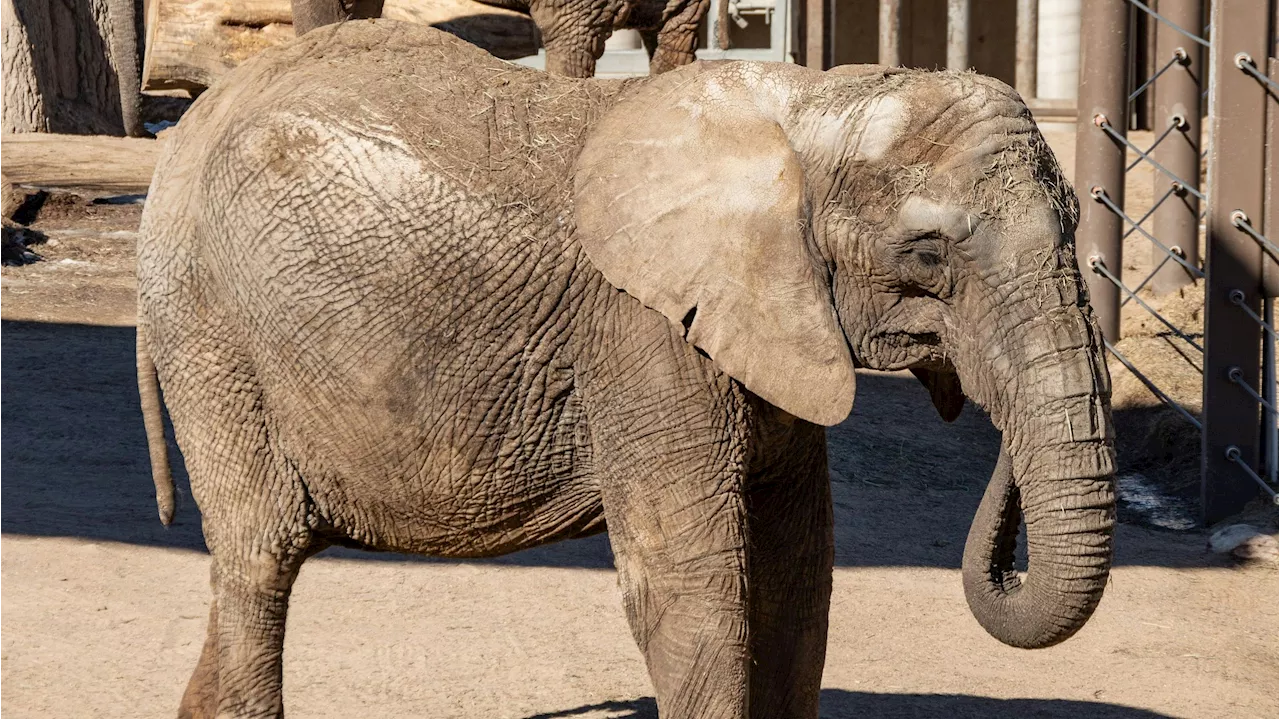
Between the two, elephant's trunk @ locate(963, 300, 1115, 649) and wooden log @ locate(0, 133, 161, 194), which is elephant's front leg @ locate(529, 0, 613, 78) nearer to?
wooden log @ locate(0, 133, 161, 194)

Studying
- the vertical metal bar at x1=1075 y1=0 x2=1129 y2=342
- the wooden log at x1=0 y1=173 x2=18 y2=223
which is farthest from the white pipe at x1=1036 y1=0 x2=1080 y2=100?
the wooden log at x1=0 y1=173 x2=18 y2=223

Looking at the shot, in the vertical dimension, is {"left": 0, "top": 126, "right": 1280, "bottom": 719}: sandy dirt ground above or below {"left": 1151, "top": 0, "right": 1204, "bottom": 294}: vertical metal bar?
below

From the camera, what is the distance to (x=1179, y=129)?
8883 mm

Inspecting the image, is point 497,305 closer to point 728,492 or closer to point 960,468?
point 728,492

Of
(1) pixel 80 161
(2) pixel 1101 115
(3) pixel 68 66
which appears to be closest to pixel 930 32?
(3) pixel 68 66

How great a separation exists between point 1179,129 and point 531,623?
5.32m

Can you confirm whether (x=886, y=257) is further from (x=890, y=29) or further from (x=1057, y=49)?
(x=1057, y=49)

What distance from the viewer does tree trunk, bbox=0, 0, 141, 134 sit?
36.5ft

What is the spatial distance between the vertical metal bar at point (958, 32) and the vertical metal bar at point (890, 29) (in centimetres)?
171

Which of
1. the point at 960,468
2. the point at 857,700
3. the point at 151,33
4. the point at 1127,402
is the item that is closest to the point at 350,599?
the point at 857,700

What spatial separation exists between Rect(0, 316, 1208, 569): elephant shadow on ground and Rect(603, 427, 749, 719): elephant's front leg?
2.76m

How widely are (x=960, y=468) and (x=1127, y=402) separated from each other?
1087 millimetres

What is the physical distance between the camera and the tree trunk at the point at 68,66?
11.1 m

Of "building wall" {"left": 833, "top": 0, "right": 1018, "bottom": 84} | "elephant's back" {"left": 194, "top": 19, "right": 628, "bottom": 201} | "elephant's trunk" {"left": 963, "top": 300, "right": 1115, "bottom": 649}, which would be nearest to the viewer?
"elephant's trunk" {"left": 963, "top": 300, "right": 1115, "bottom": 649}
